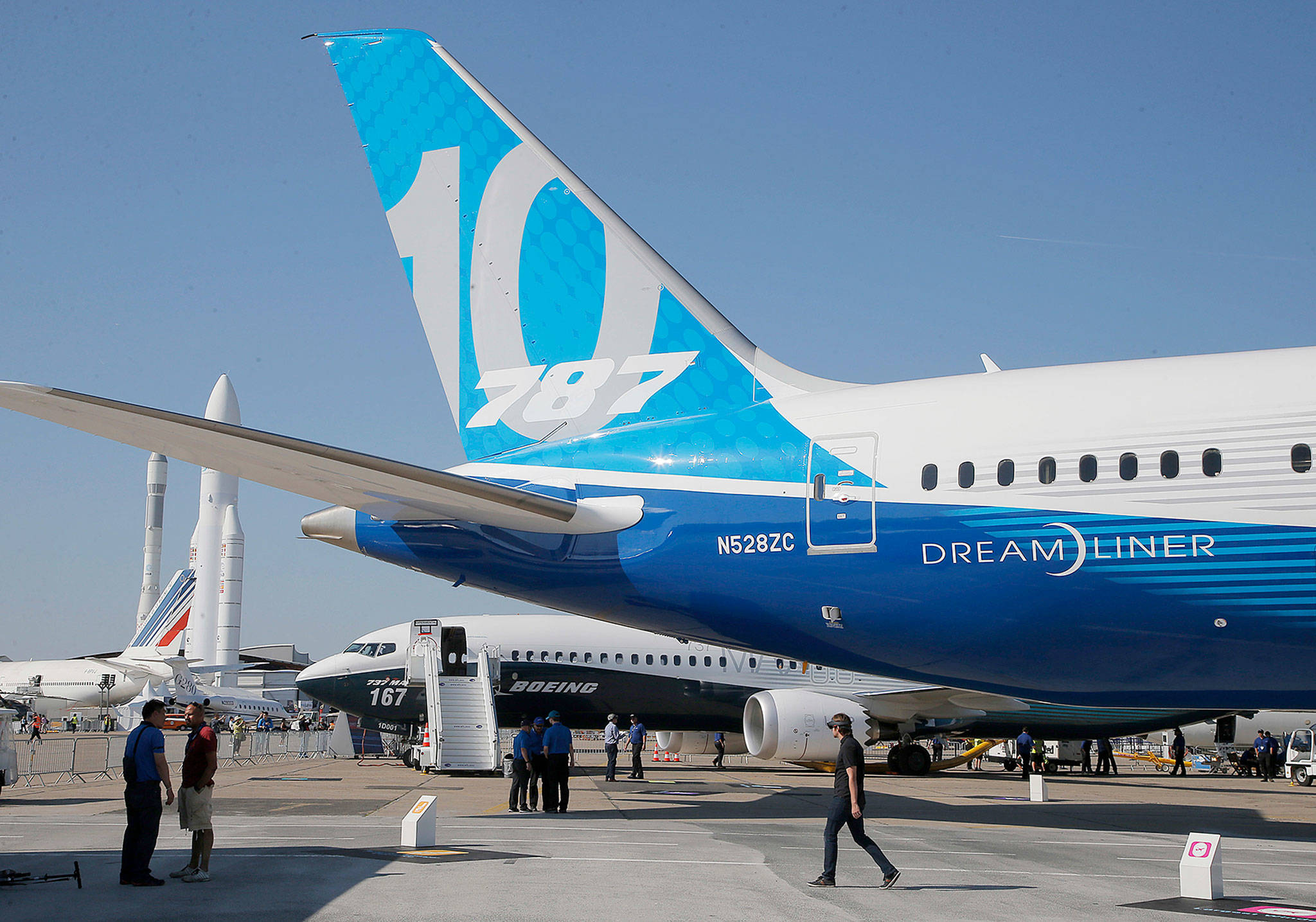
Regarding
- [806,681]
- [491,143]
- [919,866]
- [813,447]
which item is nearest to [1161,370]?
[813,447]

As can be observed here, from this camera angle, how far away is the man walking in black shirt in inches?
366

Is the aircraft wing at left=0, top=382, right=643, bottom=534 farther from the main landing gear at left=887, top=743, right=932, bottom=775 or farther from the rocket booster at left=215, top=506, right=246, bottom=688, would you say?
the rocket booster at left=215, top=506, right=246, bottom=688

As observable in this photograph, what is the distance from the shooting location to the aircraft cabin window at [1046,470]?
1093 centimetres

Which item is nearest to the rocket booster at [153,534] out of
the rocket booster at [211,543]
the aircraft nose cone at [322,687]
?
the rocket booster at [211,543]

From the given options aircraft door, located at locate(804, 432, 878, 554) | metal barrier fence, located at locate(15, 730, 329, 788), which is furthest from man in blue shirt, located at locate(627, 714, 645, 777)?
aircraft door, located at locate(804, 432, 878, 554)

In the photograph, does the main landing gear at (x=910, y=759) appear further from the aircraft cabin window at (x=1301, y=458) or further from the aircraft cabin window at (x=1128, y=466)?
the aircraft cabin window at (x=1301, y=458)

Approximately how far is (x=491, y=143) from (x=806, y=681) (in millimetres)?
15984

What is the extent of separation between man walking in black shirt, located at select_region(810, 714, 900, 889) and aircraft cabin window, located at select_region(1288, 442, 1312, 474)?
188 inches

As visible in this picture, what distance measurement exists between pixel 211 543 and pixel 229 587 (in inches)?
144

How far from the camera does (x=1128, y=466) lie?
10.7 metres

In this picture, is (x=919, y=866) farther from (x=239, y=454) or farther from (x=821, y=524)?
(x=239, y=454)

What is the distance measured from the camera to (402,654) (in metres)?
26.2

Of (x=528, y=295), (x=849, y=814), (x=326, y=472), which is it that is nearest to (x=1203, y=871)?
(x=849, y=814)

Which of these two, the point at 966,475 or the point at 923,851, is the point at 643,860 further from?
the point at 966,475
